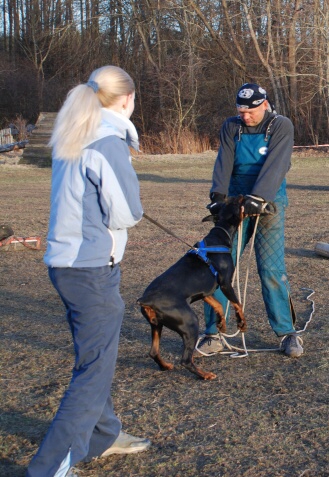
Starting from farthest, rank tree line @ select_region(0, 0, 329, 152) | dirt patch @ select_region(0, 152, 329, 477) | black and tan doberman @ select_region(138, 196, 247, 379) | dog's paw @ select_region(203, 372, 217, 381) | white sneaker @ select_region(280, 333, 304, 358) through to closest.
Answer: tree line @ select_region(0, 0, 329, 152), white sneaker @ select_region(280, 333, 304, 358), dog's paw @ select_region(203, 372, 217, 381), black and tan doberman @ select_region(138, 196, 247, 379), dirt patch @ select_region(0, 152, 329, 477)

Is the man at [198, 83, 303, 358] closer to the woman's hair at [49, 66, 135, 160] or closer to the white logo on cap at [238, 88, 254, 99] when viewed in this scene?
the white logo on cap at [238, 88, 254, 99]

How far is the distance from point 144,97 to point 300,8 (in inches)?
354

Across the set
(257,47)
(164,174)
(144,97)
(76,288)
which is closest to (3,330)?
(76,288)

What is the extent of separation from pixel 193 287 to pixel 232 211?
0.72 m

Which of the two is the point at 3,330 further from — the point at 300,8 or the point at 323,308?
the point at 300,8

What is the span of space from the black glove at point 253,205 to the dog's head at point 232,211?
0.19 feet

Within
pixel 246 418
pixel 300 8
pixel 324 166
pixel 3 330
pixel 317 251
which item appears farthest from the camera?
pixel 300 8

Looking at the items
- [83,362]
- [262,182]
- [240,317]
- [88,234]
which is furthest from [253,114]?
[83,362]

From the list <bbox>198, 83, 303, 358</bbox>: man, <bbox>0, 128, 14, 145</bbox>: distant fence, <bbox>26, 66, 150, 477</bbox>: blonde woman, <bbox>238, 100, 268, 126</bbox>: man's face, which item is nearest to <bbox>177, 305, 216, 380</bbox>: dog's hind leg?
<bbox>198, 83, 303, 358</bbox>: man

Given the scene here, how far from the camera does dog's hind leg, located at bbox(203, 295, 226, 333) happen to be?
4898mm

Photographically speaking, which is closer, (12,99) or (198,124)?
(198,124)

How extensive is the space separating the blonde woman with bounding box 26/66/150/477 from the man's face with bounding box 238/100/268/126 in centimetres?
191

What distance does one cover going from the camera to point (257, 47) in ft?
105

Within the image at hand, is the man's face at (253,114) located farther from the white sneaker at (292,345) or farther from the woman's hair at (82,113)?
the woman's hair at (82,113)
